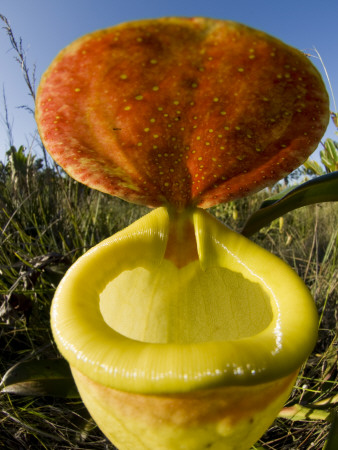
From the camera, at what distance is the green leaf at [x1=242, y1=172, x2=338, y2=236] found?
107 cm

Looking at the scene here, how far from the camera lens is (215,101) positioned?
30.8 inches

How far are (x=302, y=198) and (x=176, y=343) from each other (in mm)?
671

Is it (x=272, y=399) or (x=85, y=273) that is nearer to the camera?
(x=272, y=399)

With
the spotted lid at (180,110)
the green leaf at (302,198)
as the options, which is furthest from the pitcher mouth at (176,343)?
the green leaf at (302,198)

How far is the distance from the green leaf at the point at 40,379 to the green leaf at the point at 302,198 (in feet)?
2.82

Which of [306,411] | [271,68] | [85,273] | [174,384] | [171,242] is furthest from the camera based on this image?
[306,411]

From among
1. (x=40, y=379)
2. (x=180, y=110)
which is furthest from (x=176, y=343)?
(x=40, y=379)

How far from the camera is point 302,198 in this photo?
1140 millimetres

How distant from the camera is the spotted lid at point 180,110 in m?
0.65

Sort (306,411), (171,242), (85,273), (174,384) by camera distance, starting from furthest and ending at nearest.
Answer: (306,411) → (171,242) → (85,273) → (174,384)

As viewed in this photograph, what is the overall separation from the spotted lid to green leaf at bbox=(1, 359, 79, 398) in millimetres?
692

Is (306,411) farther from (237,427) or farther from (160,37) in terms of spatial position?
→ (160,37)

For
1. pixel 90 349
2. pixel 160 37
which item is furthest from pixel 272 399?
pixel 160 37

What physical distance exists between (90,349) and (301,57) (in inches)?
28.1
